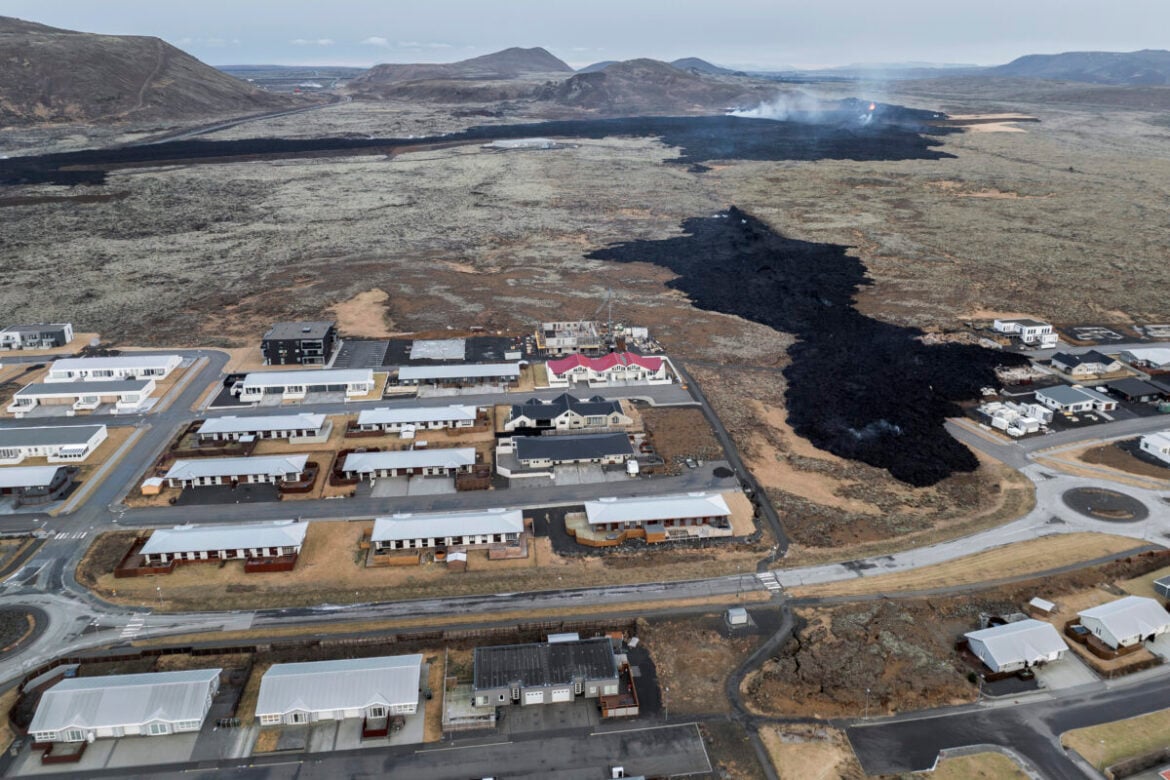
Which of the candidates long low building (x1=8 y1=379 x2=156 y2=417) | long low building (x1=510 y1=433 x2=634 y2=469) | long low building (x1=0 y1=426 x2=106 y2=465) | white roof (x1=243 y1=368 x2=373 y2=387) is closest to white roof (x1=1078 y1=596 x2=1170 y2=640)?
long low building (x1=510 y1=433 x2=634 y2=469)

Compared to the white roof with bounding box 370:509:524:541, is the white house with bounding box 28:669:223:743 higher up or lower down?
lower down

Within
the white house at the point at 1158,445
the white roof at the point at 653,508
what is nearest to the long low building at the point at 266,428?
the white roof at the point at 653,508

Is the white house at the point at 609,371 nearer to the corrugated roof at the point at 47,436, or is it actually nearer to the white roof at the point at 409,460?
the white roof at the point at 409,460

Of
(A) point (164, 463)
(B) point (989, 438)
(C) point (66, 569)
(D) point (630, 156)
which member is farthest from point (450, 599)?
(D) point (630, 156)

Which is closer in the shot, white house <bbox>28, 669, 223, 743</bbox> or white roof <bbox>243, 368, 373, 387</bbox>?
white house <bbox>28, 669, 223, 743</bbox>

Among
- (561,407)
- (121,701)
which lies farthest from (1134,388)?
(121,701)

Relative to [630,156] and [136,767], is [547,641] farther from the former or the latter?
[630,156]

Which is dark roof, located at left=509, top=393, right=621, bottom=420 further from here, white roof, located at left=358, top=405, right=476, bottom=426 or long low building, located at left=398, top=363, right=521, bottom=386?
long low building, located at left=398, top=363, right=521, bottom=386
